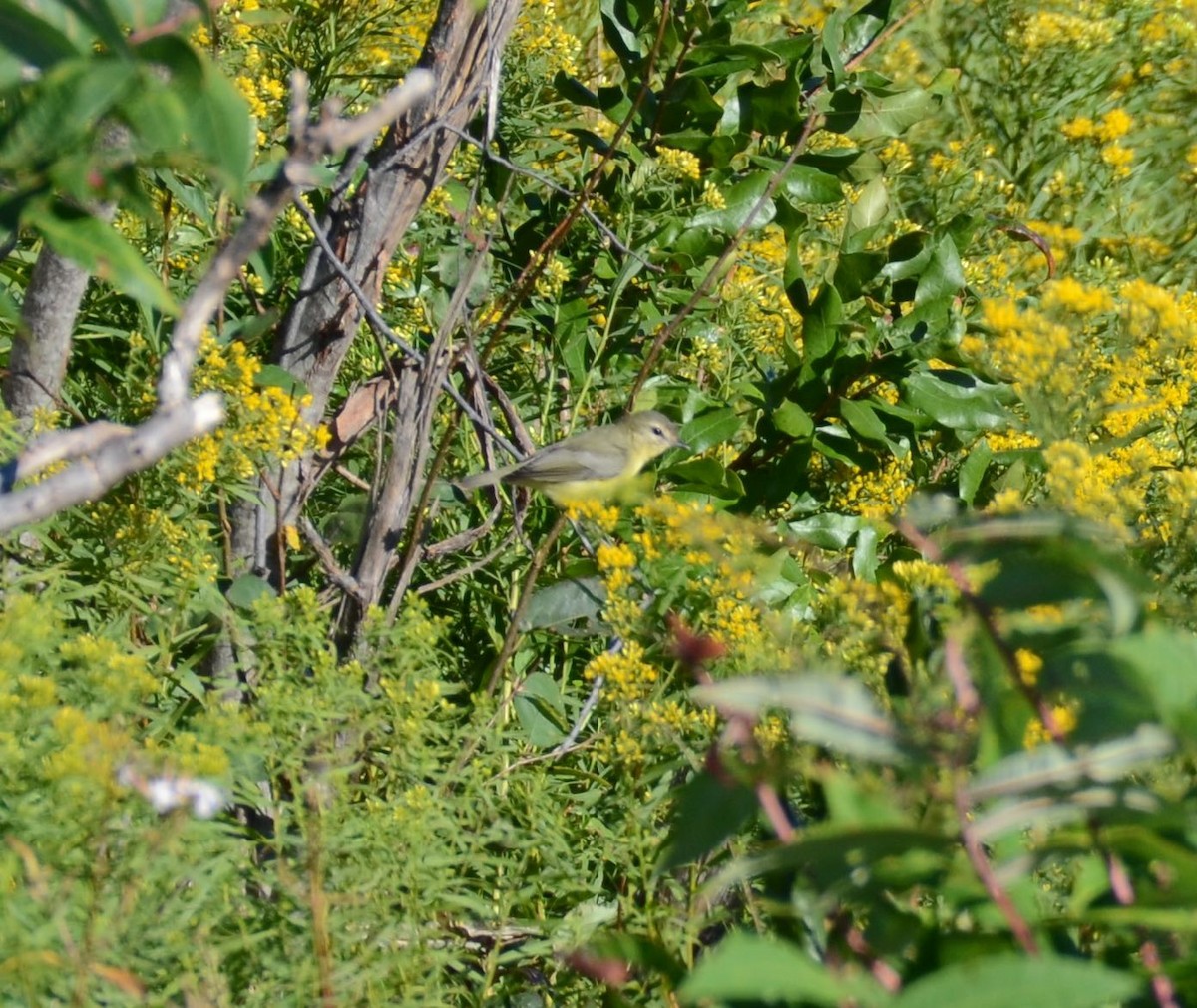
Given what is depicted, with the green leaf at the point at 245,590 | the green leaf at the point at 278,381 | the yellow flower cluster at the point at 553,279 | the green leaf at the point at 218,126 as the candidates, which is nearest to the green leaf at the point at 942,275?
the yellow flower cluster at the point at 553,279

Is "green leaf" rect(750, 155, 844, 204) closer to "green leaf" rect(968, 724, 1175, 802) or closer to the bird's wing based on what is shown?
the bird's wing

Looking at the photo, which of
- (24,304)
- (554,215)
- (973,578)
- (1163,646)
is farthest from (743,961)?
(554,215)

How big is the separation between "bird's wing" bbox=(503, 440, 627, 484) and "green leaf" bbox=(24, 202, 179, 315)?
186 centimetres

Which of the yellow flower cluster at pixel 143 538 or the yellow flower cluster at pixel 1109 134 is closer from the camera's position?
the yellow flower cluster at pixel 143 538

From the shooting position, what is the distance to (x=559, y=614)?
2.77 metres

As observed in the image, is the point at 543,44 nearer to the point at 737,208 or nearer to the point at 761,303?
the point at 737,208

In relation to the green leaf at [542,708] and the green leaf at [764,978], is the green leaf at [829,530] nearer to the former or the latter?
the green leaf at [542,708]

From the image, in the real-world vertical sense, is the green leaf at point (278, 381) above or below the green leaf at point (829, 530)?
above

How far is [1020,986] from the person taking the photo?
32.5 inches

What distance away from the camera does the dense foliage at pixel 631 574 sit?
103 cm

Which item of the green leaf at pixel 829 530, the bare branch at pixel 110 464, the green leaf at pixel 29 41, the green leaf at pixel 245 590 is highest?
the green leaf at pixel 29 41

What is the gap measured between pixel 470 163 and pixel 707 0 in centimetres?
67

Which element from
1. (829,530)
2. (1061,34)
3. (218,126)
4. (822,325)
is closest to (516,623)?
(829,530)

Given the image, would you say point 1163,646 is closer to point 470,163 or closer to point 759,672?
point 759,672
